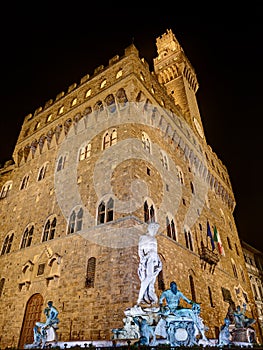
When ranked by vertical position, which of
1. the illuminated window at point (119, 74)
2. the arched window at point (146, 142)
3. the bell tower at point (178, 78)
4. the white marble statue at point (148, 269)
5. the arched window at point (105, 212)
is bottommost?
the white marble statue at point (148, 269)

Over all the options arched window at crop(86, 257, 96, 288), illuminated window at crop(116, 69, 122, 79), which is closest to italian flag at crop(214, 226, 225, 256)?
arched window at crop(86, 257, 96, 288)

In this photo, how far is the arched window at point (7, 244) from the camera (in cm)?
1736

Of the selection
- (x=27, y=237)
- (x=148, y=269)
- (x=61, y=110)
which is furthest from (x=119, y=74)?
(x=148, y=269)

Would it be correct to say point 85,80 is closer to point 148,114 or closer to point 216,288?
point 148,114

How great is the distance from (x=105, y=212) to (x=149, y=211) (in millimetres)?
2298

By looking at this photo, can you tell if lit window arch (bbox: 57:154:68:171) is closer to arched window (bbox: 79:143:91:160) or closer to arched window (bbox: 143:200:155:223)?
arched window (bbox: 79:143:91:160)

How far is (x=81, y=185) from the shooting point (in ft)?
51.8

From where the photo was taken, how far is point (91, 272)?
39.7 feet

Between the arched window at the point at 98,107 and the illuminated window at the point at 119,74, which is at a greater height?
the illuminated window at the point at 119,74

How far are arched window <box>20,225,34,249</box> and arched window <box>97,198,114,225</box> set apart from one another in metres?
5.61

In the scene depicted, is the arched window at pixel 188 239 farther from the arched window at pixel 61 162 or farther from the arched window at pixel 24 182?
the arched window at pixel 24 182

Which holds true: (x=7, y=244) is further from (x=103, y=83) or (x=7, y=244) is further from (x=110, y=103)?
(x=103, y=83)

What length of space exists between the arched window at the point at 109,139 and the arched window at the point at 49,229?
545 cm

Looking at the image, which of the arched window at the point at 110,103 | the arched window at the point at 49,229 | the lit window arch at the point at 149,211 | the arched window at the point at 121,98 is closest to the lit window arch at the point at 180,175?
the lit window arch at the point at 149,211
